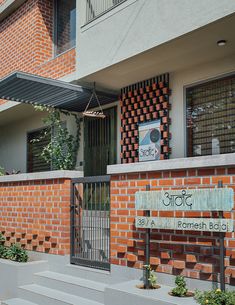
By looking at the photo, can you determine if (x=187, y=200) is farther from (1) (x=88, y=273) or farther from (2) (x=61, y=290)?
(2) (x=61, y=290)

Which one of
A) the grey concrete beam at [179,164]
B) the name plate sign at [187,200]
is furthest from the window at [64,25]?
the name plate sign at [187,200]

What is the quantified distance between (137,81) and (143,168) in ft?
12.2

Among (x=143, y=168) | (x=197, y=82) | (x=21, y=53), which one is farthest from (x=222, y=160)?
(x=21, y=53)

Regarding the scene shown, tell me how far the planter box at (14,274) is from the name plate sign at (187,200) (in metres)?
2.78

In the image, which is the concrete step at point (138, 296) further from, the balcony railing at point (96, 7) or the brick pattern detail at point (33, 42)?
the brick pattern detail at point (33, 42)

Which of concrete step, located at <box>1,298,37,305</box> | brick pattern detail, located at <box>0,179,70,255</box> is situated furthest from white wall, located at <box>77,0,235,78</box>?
concrete step, located at <box>1,298,37,305</box>

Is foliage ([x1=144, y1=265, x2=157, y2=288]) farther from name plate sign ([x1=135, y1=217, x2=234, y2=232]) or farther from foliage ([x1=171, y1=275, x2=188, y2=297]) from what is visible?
name plate sign ([x1=135, y1=217, x2=234, y2=232])

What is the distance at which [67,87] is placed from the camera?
8.69 meters

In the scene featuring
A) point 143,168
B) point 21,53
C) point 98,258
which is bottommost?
point 98,258

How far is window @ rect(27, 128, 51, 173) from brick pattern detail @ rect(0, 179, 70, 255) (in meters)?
3.54

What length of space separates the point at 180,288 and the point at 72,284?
7.09 ft

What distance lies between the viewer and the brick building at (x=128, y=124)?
17.3 feet

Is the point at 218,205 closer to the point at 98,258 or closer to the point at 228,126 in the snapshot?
the point at 98,258

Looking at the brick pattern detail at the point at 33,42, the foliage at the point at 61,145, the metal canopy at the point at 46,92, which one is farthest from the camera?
the brick pattern detail at the point at 33,42
